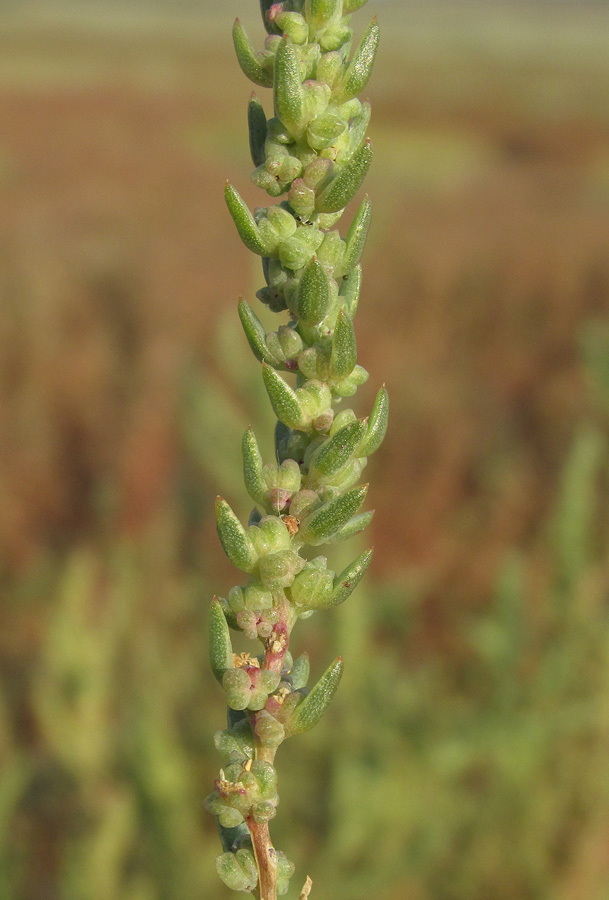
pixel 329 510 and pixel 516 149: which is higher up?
pixel 329 510

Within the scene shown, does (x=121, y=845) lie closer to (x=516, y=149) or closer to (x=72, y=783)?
(x=72, y=783)

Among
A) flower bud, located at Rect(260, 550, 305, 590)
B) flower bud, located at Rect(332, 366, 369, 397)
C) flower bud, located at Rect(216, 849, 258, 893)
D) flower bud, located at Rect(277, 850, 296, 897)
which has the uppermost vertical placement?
flower bud, located at Rect(332, 366, 369, 397)

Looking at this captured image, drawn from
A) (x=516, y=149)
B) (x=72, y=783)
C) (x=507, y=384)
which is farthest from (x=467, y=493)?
A: (x=516, y=149)

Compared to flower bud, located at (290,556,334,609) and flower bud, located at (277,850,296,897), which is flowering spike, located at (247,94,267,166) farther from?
flower bud, located at (277,850,296,897)

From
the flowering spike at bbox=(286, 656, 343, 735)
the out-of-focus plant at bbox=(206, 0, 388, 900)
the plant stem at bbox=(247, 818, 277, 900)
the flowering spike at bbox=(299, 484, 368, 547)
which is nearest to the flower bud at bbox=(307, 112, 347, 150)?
the out-of-focus plant at bbox=(206, 0, 388, 900)

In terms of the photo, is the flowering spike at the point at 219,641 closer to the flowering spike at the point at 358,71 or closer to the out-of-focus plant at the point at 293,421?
the out-of-focus plant at the point at 293,421

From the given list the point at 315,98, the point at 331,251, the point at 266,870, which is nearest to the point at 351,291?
the point at 331,251
